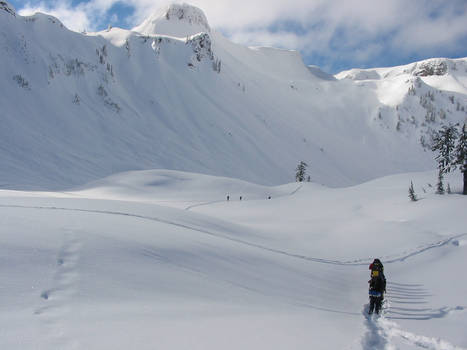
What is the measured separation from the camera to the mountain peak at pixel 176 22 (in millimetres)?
135125

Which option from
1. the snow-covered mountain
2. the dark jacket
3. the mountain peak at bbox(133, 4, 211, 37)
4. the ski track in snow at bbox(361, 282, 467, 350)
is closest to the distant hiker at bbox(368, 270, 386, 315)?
the dark jacket

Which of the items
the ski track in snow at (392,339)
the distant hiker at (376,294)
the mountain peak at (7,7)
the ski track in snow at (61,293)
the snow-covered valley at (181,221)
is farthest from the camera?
Result: the mountain peak at (7,7)

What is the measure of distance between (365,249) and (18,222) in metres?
13.4

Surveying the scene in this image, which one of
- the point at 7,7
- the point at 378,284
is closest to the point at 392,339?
the point at 378,284

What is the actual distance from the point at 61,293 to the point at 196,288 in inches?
94.9

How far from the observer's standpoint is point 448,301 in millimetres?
7867

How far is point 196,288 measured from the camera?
20.2 ft

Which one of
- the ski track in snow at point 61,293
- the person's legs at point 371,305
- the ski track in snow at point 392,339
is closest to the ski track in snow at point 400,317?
the ski track in snow at point 392,339

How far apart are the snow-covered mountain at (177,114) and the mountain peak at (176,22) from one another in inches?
51.3

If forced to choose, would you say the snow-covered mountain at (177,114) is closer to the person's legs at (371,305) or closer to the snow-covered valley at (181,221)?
the snow-covered valley at (181,221)

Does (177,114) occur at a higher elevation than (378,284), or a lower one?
higher

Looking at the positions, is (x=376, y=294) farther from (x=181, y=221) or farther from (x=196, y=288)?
(x=181, y=221)

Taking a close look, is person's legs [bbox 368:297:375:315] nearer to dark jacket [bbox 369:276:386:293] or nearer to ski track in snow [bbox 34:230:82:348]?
dark jacket [bbox 369:276:386:293]

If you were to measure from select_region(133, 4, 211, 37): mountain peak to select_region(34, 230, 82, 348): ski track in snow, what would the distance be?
142 m
